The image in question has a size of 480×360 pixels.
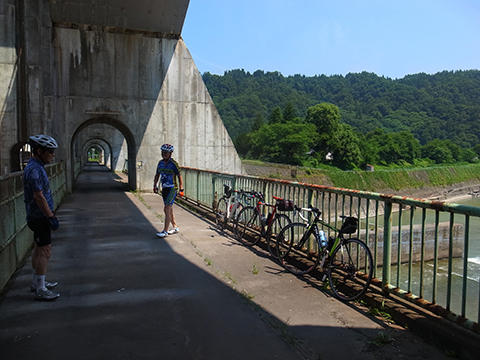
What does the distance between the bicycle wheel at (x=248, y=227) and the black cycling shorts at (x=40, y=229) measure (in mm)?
3858

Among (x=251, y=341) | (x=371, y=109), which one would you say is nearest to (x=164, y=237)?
(x=251, y=341)

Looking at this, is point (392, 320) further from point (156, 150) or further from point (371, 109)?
point (371, 109)

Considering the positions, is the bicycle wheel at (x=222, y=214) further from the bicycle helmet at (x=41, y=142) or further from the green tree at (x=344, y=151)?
the green tree at (x=344, y=151)

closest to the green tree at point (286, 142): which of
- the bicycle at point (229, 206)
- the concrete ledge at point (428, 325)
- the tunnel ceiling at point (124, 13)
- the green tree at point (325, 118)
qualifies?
the green tree at point (325, 118)

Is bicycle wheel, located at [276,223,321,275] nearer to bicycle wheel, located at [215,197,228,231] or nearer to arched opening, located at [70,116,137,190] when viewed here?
bicycle wheel, located at [215,197,228,231]

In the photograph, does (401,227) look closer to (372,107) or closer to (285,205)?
(285,205)

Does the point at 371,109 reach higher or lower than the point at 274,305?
higher

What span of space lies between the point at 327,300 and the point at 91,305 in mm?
2733

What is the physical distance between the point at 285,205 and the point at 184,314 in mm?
2672

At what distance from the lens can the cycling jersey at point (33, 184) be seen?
4.55 m

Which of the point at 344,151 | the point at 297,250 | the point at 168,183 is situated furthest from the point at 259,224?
the point at 344,151

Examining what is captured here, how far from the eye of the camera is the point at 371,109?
538 ft

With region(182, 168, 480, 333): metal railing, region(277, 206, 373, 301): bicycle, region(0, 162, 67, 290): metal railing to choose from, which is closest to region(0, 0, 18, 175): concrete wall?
region(182, 168, 480, 333): metal railing

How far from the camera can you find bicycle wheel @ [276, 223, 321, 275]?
243 inches
